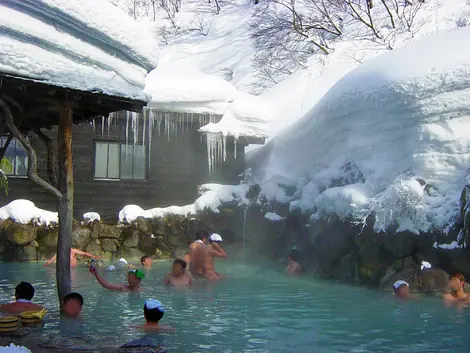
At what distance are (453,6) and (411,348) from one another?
66.5 ft

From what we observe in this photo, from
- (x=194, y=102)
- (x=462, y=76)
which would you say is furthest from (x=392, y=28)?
(x=462, y=76)

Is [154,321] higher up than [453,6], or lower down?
lower down

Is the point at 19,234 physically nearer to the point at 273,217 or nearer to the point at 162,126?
the point at 162,126

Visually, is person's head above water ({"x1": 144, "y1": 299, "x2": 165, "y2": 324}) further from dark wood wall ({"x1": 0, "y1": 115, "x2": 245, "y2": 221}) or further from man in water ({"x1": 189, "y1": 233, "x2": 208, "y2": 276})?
dark wood wall ({"x1": 0, "y1": 115, "x2": 245, "y2": 221})

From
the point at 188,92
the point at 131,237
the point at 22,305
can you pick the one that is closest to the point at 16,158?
the point at 131,237

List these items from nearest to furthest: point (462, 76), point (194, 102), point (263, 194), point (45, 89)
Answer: point (45, 89) < point (462, 76) < point (263, 194) < point (194, 102)

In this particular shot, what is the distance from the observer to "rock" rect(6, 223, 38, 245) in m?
11.1

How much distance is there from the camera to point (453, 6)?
846 inches

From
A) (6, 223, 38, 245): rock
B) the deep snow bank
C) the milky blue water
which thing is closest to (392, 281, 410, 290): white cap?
the milky blue water

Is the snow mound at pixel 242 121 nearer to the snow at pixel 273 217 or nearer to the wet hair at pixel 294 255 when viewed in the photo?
the snow at pixel 273 217

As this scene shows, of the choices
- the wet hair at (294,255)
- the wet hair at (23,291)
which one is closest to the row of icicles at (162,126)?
the wet hair at (294,255)

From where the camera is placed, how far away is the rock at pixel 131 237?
12.2 meters

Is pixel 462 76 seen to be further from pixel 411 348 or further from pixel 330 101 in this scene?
pixel 411 348

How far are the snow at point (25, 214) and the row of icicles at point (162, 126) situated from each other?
8.45 feet
